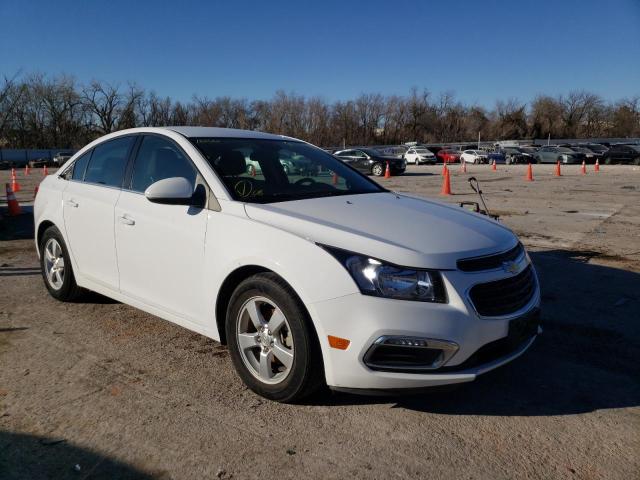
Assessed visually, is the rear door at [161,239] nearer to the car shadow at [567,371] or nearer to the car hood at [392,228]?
the car hood at [392,228]

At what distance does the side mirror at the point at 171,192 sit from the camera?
137 inches

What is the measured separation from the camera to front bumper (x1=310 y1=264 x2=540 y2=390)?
2.73m

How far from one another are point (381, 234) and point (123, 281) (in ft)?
7.27

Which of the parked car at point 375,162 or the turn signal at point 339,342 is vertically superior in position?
the parked car at point 375,162

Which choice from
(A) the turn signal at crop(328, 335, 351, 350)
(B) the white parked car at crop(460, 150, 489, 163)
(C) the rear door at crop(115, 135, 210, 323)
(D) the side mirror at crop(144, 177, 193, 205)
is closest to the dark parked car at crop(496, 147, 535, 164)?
(B) the white parked car at crop(460, 150, 489, 163)

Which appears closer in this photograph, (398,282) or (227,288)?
(398,282)

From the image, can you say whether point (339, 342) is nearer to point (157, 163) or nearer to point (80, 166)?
point (157, 163)

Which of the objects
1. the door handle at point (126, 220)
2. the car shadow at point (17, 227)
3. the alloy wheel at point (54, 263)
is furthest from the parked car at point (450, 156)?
the door handle at point (126, 220)

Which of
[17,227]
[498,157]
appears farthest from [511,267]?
[498,157]

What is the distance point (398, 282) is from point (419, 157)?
138 ft

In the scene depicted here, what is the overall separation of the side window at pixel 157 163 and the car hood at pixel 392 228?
855 millimetres

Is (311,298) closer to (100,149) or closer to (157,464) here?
(157,464)

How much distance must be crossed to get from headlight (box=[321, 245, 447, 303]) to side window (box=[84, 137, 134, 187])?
2462 mm

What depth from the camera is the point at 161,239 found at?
374 centimetres
